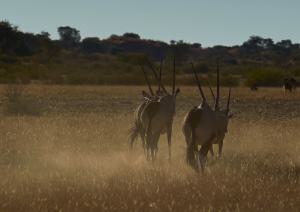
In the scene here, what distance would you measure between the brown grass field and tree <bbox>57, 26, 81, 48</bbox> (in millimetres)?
133703

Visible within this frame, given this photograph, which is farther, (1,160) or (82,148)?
(82,148)

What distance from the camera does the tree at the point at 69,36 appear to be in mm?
149125

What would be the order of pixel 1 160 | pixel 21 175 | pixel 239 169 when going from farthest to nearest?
pixel 1 160 < pixel 239 169 < pixel 21 175

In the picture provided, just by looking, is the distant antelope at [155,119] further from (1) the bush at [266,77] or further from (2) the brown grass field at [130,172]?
(1) the bush at [266,77]

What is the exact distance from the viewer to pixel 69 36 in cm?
15138

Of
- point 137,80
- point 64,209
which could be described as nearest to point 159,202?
point 64,209

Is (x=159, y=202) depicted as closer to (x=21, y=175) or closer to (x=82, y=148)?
(x=21, y=175)

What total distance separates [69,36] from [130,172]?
144 m

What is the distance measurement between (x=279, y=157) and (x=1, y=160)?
497cm

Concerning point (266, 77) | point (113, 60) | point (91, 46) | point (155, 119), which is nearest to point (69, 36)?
point (91, 46)

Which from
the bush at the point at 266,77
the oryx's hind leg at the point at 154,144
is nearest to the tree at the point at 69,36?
the bush at the point at 266,77

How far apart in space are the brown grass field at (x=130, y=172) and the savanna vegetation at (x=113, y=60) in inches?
80.1

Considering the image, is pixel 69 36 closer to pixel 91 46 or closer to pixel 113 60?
pixel 91 46

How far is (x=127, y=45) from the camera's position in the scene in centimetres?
15138
